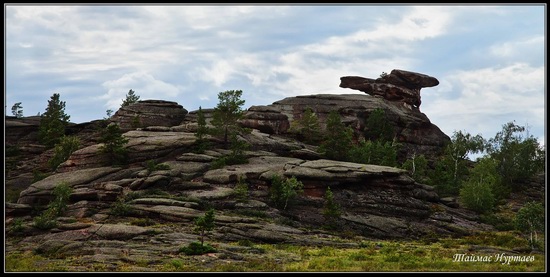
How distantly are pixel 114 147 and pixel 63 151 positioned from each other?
53.1ft

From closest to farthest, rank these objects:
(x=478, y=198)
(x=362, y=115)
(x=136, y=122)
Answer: (x=478, y=198)
(x=136, y=122)
(x=362, y=115)

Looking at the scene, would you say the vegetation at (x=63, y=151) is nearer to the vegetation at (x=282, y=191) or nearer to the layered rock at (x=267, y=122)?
the layered rock at (x=267, y=122)

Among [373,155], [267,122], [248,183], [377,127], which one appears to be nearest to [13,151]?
[267,122]

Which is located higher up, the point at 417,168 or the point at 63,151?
the point at 63,151

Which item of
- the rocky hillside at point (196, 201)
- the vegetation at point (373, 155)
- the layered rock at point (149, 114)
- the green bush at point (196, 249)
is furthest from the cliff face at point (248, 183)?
the green bush at point (196, 249)

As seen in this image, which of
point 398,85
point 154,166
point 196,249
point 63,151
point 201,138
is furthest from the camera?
point 398,85

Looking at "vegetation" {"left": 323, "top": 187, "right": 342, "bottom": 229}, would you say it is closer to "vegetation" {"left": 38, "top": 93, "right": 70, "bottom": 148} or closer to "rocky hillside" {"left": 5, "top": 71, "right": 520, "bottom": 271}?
"rocky hillside" {"left": 5, "top": 71, "right": 520, "bottom": 271}

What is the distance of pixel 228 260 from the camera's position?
135ft

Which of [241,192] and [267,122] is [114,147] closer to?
[241,192]

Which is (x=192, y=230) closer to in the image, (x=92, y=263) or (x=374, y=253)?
(x=92, y=263)

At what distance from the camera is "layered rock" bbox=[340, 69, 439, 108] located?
429 ft

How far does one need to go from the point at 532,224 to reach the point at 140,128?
66.0 meters

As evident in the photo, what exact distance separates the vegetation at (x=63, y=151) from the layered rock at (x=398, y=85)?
7368 cm

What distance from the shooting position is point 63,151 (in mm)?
86875
